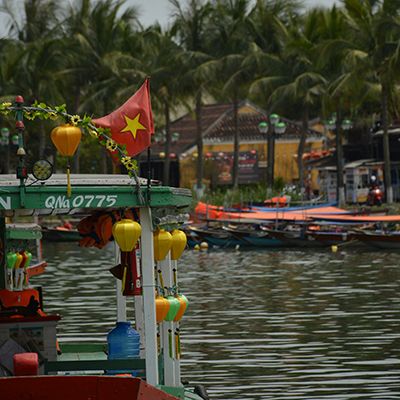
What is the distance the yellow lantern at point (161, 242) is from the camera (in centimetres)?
1416

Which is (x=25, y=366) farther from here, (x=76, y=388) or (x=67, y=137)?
(x=67, y=137)

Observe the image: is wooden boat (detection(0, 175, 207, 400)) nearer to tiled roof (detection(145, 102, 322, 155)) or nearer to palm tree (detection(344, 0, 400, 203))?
palm tree (detection(344, 0, 400, 203))

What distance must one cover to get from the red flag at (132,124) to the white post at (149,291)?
802 mm

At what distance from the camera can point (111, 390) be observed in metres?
12.8

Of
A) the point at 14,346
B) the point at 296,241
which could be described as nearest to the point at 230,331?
the point at 14,346

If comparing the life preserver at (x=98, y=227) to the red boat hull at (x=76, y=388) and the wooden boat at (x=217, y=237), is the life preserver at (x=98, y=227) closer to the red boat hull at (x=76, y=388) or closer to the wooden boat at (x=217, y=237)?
the red boat hull at (x=76, y=388)

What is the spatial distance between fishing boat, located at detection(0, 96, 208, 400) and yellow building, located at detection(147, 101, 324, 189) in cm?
7903

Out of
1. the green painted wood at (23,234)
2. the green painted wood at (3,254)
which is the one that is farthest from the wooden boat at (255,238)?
the green painted wood at (3,254)

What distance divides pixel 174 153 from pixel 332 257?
155 ft

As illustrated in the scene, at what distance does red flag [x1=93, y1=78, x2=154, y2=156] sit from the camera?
13938 mm

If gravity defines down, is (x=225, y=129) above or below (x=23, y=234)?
above

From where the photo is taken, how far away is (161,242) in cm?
1417

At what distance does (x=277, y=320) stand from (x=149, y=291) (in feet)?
51.7

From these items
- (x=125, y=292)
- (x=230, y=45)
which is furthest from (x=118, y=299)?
(x=230, y=45)
